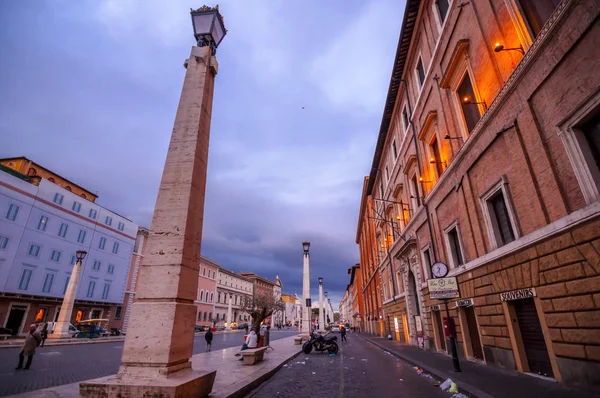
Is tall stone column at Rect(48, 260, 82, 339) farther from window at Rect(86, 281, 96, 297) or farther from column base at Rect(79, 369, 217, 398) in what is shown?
column base at Rect(79, 369, 217, 398)

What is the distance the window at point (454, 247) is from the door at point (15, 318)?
37.1 meters

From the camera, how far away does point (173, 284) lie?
4789 millimetres

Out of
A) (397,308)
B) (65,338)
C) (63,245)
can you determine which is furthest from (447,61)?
(63,245)

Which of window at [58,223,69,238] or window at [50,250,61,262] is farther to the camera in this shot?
window at [58,223,69,238]

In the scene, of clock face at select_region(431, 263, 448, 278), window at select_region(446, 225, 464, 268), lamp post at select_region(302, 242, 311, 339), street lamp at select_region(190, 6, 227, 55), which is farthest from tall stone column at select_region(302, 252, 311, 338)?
street lamp at select_region(190, 6, 227, 55)

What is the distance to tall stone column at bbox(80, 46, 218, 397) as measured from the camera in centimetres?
431

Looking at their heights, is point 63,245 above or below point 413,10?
below

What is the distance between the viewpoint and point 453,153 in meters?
13.2

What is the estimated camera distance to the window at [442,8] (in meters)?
14.2

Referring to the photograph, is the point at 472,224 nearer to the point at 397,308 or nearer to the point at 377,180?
the point at 397,308

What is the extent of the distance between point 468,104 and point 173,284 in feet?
40.6

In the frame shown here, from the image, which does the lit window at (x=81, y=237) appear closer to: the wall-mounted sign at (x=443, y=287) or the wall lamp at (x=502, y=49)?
the wall-mounted sign at (x=443, y=287)

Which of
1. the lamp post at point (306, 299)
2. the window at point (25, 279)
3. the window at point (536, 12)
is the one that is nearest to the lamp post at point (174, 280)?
the window at point (536, 12)

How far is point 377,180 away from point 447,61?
2095 cm
